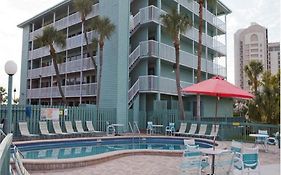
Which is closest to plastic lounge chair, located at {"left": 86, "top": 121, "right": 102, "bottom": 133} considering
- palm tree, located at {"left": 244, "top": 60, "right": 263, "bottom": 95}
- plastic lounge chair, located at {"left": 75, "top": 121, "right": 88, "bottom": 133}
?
plastic lounge chair, located at {"left": 75, "top": 121, "right": 88, "bottom": 133}

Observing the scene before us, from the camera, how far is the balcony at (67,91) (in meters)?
27.4

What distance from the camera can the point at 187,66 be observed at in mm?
29062

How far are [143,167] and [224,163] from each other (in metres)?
3.16

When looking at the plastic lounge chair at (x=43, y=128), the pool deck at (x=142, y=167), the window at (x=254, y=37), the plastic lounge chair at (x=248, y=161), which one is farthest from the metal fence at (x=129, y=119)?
the window at (x=254, y=37)

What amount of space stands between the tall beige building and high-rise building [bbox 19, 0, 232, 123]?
31939 mm

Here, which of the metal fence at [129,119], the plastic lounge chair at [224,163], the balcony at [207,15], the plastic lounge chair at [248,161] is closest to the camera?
the plastic lounge chair at [224,163]

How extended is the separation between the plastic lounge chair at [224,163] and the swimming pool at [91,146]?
708 cm

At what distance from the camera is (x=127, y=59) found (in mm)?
25016

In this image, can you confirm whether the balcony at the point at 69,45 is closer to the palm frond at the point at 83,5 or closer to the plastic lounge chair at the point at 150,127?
the palm frond at the point at 83,5

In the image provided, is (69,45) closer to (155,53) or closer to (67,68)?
(67,68)

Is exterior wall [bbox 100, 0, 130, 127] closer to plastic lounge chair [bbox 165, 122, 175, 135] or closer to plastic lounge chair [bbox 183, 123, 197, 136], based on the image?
plastic lounge chair [bbox 165, 122, 175, 135]

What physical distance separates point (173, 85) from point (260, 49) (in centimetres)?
4905

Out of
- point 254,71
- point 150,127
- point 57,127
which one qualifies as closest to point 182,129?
point 150,127

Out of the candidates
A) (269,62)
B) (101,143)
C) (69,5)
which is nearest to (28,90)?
(69,5)
